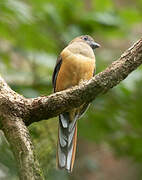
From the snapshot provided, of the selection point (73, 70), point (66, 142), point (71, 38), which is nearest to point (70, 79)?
point (73, 70)

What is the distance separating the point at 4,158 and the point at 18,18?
2.13m

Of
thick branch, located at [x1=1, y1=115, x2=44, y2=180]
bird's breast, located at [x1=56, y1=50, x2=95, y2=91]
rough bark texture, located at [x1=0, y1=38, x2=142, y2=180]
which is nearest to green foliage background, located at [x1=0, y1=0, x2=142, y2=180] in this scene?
bird's breast, located at [x1=56, y1=50, x2=95, y2=91]

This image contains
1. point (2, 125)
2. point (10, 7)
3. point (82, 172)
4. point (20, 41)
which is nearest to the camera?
point (2, 125)

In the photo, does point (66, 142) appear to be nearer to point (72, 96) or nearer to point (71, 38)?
point (72, 96)

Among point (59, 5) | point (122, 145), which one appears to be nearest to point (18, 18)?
point (59, 5)

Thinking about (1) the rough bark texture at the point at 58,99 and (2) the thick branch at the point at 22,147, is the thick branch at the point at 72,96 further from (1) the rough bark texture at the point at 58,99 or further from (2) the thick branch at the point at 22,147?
(2) the thick branch at the point at 22,147

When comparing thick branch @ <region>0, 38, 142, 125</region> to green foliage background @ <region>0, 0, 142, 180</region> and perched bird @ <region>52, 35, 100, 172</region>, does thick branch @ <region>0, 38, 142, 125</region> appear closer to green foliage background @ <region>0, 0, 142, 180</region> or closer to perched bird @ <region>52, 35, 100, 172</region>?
perched bird @ <region>52, 35, 100, 172</region>

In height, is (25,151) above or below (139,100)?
below

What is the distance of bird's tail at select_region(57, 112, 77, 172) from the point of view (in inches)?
158

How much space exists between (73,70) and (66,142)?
2.31 feet

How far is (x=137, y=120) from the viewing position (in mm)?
4969

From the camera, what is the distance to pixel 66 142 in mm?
4262

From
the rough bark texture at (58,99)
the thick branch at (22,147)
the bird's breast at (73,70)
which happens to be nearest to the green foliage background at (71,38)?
the bird's breast at (73,70)

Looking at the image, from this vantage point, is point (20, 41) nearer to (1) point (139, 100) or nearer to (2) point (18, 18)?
(2) point (18, 18)
